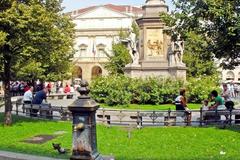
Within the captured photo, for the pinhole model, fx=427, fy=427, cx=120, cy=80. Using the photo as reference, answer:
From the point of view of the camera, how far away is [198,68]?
42.9 metres

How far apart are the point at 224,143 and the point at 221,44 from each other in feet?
12.0

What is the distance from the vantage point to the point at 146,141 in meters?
12.6

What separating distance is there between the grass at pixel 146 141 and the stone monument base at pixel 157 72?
10348 millimetres

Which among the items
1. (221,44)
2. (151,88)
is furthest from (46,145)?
(151,88)

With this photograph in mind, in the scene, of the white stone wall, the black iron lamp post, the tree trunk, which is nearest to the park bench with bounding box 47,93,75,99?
the tree trunk

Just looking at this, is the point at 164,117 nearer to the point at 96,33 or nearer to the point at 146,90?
the point at 146,90

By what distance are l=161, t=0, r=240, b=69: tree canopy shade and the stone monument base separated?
977 centimetres

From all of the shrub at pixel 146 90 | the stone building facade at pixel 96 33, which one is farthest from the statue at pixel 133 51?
the stone building facade at pixel 96 33

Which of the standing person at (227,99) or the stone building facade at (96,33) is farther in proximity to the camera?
the stone building facade at (96,33)

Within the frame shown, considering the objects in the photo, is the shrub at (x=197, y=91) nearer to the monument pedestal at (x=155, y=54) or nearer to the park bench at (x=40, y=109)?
the monument pedestal at (x=155, y=54)

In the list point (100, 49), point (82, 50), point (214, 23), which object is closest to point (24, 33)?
point (214, 23)

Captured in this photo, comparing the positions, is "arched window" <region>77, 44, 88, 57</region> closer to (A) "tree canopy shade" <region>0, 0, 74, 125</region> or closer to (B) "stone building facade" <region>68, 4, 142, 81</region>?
(B) "stone building facade" <region>68, 4, 142, 81</region>

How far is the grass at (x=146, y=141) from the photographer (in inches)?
414

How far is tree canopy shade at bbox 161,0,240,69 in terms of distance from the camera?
1321 centimetres
